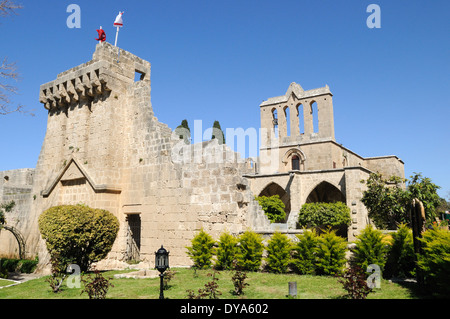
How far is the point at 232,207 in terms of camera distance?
9.95 meters

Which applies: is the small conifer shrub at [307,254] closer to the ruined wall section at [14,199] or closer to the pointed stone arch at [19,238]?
the ruined wall section at [14,199]

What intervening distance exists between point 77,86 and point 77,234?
6134mm

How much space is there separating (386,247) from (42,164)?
1356 cm

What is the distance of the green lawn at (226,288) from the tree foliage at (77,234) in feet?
3.60

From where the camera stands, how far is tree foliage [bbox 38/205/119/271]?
975cm

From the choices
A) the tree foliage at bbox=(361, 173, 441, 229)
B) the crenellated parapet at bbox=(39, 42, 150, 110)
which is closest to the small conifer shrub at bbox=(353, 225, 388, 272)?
the crenellated parapet at bbox=(39, 42, 150, 110)

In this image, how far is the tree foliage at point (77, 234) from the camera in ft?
32.0

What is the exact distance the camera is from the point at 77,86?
43.0ft

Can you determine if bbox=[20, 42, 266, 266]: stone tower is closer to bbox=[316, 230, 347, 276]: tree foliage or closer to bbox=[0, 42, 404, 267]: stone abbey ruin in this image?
bbox=[0, 42, 404, 267]: stone abbey ruin

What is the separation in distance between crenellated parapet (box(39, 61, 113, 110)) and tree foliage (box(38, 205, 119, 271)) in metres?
4.70

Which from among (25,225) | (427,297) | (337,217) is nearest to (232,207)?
(427,297)

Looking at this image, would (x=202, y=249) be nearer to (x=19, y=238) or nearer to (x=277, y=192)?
(x=19, y=238)

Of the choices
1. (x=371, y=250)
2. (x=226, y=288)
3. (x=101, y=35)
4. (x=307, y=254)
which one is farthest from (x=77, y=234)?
(x=371, y=250)

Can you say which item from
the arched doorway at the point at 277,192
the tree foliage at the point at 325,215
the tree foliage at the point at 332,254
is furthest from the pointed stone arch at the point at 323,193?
the tree foliage at the point at 332,254
